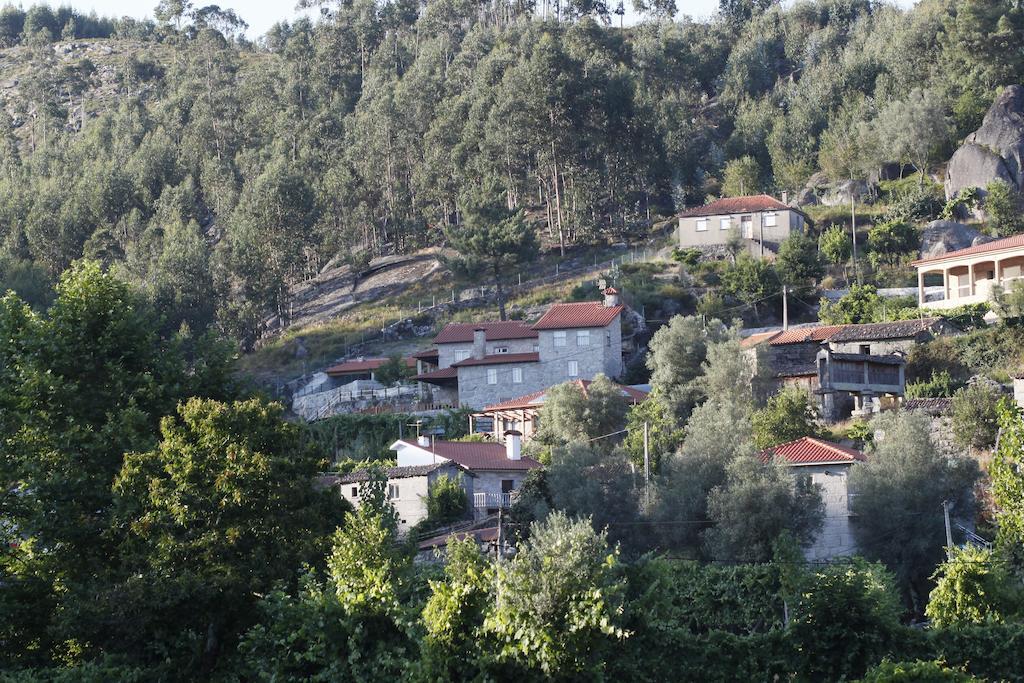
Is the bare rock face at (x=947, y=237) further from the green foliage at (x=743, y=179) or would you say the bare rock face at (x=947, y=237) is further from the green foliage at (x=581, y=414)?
the green foliage at (x=581, y=414)

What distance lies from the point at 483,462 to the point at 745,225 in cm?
3243

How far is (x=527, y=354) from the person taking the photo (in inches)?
2467

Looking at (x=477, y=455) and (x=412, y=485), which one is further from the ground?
(x=477, y=455)

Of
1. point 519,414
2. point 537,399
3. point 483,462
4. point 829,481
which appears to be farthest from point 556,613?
point 519,414

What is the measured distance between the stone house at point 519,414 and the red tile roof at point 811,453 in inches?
431

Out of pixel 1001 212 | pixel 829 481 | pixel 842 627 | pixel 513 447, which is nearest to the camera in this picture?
pixel 842 627

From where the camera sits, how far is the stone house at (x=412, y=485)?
4691cm

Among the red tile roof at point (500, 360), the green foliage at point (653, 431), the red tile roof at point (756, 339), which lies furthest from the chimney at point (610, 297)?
the green foliage at point (653, 431)

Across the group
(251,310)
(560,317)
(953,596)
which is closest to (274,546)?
(953,596)

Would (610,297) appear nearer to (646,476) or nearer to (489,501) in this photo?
(489,501)

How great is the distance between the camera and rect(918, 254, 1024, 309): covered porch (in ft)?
202

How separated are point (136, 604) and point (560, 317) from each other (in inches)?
1508

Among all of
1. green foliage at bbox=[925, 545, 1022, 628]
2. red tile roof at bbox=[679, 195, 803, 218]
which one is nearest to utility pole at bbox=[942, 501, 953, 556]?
green foliage at bbox=[925, 545, 1022, 628]

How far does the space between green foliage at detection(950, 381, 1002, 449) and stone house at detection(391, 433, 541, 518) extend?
570 inches
